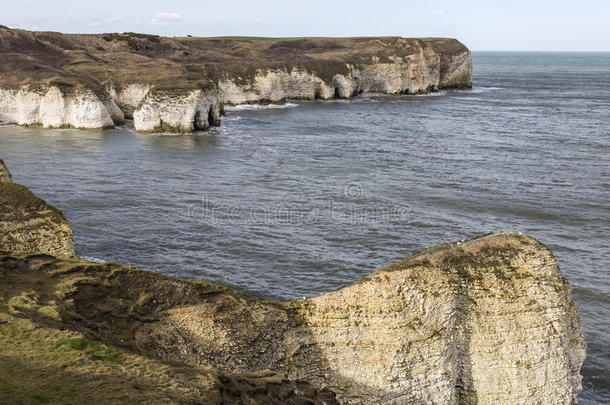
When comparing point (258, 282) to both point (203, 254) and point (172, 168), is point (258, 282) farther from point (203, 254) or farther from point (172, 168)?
point (172, 168)

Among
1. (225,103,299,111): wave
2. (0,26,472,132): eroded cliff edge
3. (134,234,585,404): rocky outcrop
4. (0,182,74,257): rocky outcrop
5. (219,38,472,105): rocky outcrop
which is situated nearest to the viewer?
(134,234,585,404): rocky outcrop

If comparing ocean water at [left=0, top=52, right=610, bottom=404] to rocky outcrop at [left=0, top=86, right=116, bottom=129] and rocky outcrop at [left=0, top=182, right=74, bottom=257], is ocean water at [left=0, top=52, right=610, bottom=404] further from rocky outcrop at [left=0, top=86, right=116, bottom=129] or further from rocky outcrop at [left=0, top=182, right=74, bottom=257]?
rocky outcrop at [left=0, top=182, right=74, bottom=257]

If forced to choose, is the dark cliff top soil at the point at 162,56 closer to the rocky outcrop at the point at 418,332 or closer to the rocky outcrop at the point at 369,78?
the rocky outcrop at the point at 369,78

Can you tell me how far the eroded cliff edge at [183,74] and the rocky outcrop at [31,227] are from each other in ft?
129

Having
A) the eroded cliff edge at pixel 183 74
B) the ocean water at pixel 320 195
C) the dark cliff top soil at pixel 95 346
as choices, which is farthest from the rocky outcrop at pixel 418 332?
the eroded cliff edge at pixel 183 74

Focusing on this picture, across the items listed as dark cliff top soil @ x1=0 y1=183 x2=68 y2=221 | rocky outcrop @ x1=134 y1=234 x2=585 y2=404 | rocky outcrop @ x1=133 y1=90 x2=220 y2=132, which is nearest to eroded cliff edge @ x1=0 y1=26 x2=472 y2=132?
rocky outcrop @ x1=133 y1=90 x2=220 y2=132

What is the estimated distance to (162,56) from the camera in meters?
99.8

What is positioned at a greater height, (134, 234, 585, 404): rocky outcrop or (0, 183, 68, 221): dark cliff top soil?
(0, 183, 68, 221): dark cliff top soil

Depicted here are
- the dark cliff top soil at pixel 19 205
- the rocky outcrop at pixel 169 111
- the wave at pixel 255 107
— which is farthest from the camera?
the wave at pixel 255 107

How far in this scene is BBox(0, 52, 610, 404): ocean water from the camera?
25.7m

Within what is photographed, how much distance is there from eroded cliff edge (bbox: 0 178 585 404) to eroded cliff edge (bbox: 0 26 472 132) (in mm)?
46556

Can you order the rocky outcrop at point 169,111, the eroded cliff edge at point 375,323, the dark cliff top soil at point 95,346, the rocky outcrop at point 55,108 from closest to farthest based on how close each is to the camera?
1. the dark cliff top soil at point 95,346
2. the eroded cliff edge at point 375,323
3. the rocky outcrop at point 169,111
4. the rocky outcrop at point 55,108

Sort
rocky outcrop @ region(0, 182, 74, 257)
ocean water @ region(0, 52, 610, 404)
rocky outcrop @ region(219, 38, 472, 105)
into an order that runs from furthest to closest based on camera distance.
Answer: rocky outcrop @ region(219, 38, 472, 105)
ocean water @ region(0, 52, 610, 404)
rocky outcrop @ region(0, 182, 74, 257)

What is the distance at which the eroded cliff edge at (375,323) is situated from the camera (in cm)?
1223
